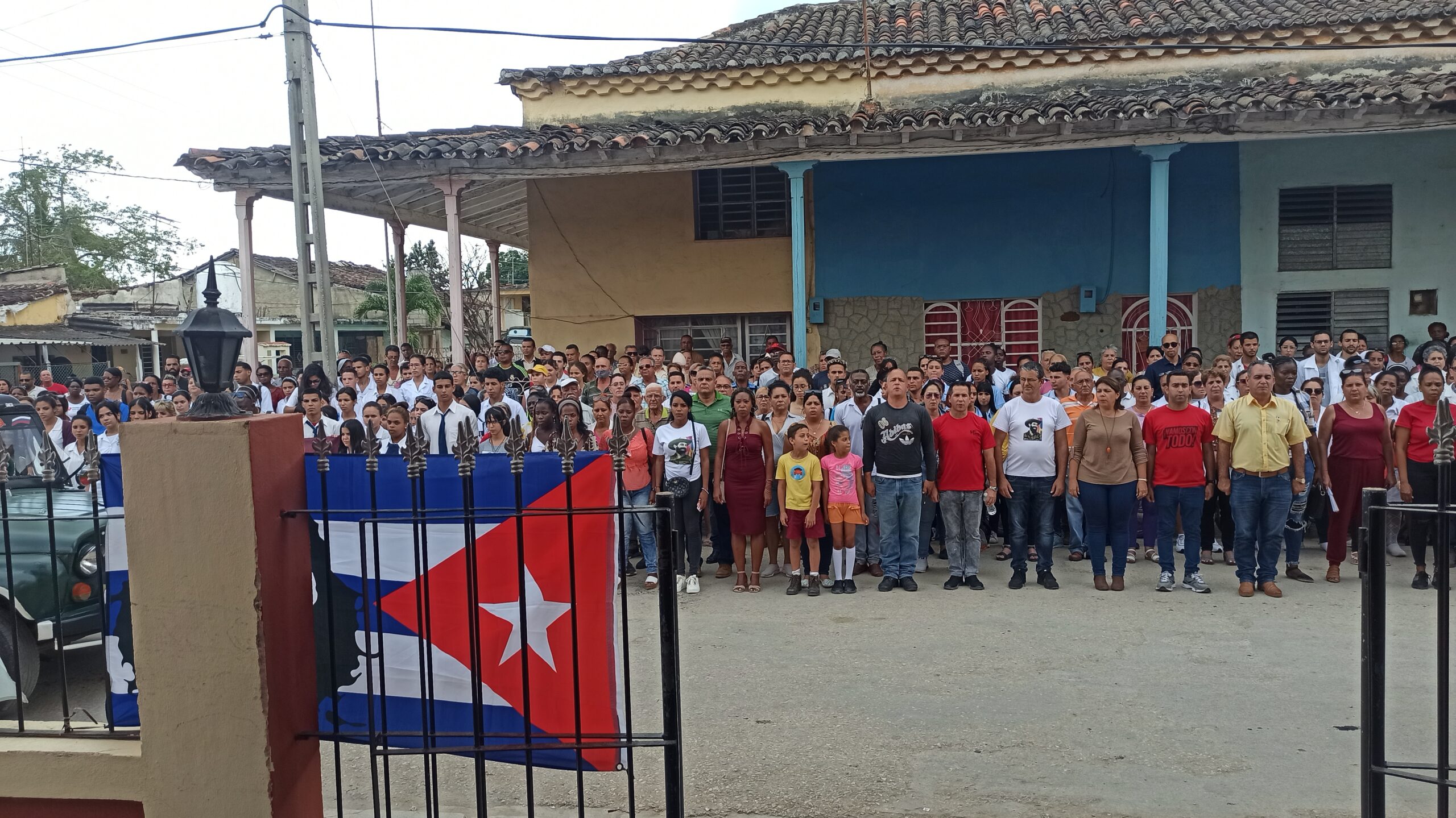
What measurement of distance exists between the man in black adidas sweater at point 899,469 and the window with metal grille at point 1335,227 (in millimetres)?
8101

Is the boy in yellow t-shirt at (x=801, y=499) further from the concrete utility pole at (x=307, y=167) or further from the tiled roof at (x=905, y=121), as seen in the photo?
the concrete utility pole at (x=307, y=167)

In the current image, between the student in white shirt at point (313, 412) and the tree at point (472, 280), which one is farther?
the tree at point (472, 280)

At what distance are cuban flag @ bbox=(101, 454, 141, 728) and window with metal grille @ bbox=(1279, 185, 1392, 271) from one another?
13723mm

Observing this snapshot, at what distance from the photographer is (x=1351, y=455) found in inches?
308

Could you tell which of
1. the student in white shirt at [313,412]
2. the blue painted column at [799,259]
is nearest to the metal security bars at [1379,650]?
the student in white shirt at [313,412]

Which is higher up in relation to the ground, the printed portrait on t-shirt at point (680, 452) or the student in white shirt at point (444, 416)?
the student in white shirt at point (444, 416)

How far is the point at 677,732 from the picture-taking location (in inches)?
121

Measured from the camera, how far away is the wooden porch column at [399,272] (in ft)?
49.8

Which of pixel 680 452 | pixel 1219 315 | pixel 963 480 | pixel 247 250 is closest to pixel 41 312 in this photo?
pixel 247 250

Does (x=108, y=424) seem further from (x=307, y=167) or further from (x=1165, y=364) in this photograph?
(x=1165, y=364)

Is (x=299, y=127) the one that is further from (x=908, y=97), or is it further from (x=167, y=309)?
(x=167, y=309)

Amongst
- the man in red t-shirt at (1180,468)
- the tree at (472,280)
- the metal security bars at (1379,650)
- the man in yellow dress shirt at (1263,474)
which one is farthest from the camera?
the tree at (472,280)

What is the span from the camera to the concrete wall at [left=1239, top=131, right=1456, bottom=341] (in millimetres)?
12562

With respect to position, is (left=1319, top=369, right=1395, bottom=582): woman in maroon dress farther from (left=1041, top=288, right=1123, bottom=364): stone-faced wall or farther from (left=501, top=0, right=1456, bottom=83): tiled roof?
(left=501, top=0, right=1456, bottom=83): tiled roof
